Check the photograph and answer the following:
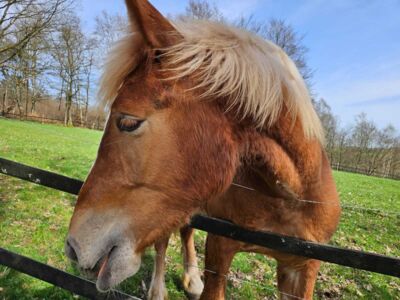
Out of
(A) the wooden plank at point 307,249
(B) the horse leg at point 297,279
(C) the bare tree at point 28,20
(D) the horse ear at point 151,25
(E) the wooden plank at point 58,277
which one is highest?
(C) the bare tree at point 28,20

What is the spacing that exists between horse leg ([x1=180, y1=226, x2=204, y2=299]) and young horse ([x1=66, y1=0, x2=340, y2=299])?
8.38 feet

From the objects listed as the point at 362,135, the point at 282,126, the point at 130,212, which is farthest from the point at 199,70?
the point at 362,135

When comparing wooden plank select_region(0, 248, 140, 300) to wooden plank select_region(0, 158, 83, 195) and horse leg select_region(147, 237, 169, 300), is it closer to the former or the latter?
wooden plank select_region(0, 158, 83, 195)

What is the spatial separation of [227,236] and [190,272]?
2160mm

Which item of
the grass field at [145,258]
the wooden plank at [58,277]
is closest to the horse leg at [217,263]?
the grass field at [145,258]

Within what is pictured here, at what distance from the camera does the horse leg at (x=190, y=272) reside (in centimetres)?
414

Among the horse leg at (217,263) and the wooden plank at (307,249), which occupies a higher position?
the wooden plank at (307,249)

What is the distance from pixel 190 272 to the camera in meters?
4.31

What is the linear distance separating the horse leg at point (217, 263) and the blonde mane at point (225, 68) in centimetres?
130

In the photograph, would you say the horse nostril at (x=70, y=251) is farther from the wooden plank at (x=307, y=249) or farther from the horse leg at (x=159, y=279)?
the horse leg at (x=159, y=279)

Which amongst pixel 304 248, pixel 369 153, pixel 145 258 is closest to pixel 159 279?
pixel 145 258

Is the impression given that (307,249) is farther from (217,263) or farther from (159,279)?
(159,279)

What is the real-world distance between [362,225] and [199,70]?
24.6 ft

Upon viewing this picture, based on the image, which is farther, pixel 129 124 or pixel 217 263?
pixel 217 263
